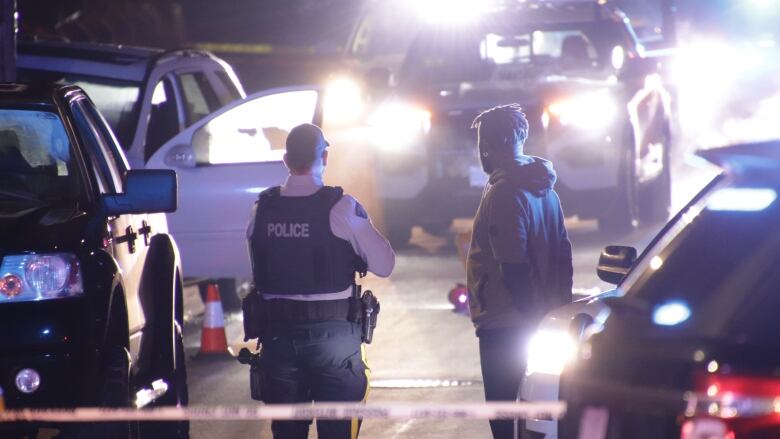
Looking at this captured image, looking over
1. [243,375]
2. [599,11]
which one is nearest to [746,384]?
[243,375]

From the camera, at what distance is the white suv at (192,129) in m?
10.8

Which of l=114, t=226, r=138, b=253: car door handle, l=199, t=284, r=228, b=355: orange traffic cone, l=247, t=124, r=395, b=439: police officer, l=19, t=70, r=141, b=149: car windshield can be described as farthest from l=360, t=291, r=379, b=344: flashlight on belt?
l=19, t=70, r=141, b=149: car windshield

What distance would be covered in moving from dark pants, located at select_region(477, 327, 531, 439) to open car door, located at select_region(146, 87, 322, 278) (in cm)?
418

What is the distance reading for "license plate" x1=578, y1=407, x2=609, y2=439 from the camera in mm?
3785

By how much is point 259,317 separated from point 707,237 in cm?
241

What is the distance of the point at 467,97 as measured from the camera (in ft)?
45.9

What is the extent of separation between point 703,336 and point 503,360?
2967 mm

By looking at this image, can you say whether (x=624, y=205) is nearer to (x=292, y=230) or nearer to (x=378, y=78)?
(x=378, y=78)

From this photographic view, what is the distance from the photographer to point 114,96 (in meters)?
11.5

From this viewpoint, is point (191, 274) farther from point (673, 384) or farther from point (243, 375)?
point (673, 384)

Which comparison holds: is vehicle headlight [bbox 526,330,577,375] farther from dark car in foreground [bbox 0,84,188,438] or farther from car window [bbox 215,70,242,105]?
car window [bbox 215,70,242,105]

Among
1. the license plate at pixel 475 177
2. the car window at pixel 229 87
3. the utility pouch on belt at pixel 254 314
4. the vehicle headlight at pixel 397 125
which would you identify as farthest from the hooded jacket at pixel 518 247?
the vehicle headlight at pixel 397 125

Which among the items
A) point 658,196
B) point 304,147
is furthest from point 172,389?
point 658,196

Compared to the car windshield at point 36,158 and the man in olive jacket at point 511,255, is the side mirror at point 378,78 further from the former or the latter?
the man in olive jacket at point 511,255
